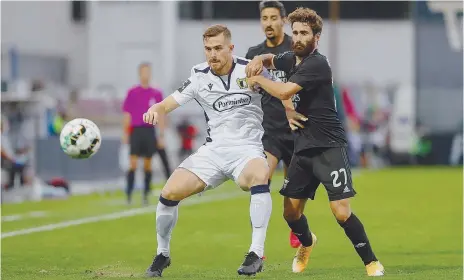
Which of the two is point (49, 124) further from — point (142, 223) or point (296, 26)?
point (296, 26)

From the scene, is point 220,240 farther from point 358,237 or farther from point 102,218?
point 358,237

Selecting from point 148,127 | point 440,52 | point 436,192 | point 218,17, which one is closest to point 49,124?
point 148,127

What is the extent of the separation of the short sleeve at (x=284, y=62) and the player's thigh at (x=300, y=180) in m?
0.77

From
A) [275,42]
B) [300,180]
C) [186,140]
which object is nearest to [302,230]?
[300,180]

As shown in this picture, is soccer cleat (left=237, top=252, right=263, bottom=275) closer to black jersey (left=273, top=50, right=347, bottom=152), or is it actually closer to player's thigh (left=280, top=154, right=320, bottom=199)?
player's thigh (left=280, top=154, right=320, bottom=199)

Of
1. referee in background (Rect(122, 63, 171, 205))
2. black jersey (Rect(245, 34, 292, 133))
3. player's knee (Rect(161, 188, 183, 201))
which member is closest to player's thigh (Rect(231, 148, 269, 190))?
player's knee (Rect(161, 188, 183, 201))

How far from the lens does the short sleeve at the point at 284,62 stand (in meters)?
9.80

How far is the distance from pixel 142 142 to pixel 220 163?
9.08 metres

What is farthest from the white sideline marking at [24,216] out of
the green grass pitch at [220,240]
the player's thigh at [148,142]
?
the player's thigh at [148,142]

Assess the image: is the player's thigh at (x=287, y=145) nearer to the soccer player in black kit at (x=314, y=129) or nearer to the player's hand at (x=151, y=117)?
the soccer player in black kit at (x=314, y=129)

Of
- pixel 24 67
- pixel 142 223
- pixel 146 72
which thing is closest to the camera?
pixel 142 223

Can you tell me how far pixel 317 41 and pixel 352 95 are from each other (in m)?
34.4

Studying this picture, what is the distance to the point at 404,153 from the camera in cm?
3875

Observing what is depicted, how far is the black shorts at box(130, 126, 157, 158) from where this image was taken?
1872cm
